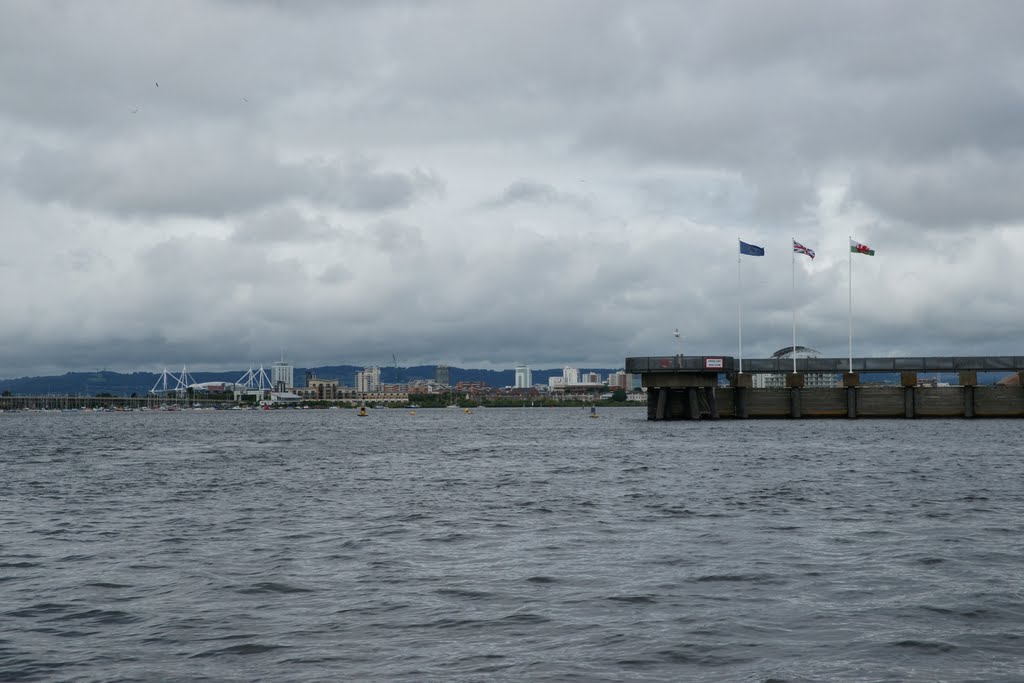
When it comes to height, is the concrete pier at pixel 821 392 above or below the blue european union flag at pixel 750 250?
below

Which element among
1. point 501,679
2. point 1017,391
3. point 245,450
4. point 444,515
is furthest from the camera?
point 1017,391

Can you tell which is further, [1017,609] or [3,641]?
[1017,609]

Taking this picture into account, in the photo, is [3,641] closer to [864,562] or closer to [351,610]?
[351,610]

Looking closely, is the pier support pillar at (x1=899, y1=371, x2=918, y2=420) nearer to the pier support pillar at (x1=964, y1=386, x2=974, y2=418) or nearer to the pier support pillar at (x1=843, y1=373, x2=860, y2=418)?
the pier support pillar at (x1=843, y1=373, x2=860, y2=418)

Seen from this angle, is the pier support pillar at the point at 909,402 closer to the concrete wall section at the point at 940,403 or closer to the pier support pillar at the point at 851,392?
the concrete wall section at the point at 940,403

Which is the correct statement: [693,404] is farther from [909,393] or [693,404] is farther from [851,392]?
[909,393]

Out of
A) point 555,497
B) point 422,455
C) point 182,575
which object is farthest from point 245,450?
point 182,575

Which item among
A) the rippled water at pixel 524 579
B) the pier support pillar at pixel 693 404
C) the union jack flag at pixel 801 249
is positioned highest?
the union jack flag at pixel 801 249

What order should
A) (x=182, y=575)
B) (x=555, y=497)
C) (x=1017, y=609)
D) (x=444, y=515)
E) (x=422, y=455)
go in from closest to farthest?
(x=1017, y=609) < (x=182, y=575) < (x=444, y=515) < (x=555, y=497) < (x=422, y=455)

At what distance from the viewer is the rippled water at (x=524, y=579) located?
16.2m

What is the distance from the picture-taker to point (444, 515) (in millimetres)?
35500

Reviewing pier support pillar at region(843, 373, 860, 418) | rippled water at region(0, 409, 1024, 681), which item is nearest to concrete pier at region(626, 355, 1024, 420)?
pier support pillar at region(843, 373, 860, 418)

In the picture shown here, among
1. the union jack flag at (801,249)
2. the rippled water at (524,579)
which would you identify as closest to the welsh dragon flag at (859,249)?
the union jack flag at (801,249)

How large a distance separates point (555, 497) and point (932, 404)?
107762 mm
